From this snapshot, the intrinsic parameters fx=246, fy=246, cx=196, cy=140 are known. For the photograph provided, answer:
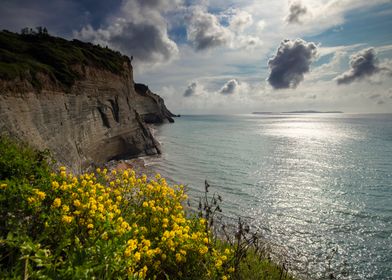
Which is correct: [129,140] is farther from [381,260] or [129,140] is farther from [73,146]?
[381,260]

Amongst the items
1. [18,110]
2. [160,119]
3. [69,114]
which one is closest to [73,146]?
[69,114]

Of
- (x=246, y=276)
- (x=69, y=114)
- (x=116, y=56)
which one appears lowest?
(x=246, y=276)

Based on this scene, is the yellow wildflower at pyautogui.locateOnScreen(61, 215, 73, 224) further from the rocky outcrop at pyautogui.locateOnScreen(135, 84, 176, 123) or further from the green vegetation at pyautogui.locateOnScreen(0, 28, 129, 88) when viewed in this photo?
the rocky outcrop at pyautogui.locateOnScreen(135, 84, 176, 123)

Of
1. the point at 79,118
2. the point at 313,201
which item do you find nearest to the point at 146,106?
the point at 79,118

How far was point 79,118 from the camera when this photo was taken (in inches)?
845

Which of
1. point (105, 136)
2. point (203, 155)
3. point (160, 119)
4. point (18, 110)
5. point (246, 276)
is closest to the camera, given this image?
point (246, 276)

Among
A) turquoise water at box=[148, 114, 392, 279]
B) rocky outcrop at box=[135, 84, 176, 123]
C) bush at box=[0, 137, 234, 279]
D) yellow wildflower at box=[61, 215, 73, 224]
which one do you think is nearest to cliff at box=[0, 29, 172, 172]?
turquoise water at box=[148, 114, 392, 279]

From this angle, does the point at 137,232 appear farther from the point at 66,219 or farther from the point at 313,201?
the point at 313,201

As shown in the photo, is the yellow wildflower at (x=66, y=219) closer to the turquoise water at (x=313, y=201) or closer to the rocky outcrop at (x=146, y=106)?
the turquoise water at (x=313, y=201)

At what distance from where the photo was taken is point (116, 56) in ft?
124

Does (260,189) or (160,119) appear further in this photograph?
(160,119)

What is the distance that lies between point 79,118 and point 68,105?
1759mm

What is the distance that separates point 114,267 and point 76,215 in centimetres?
209

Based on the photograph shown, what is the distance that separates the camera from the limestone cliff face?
46.0 ft
